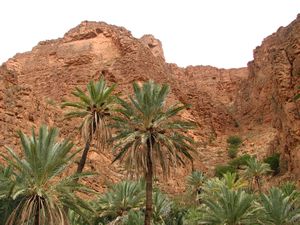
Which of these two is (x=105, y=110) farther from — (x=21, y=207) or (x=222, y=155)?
(x=222, y=155)

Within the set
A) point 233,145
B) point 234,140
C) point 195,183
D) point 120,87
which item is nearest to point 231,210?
point 195,183

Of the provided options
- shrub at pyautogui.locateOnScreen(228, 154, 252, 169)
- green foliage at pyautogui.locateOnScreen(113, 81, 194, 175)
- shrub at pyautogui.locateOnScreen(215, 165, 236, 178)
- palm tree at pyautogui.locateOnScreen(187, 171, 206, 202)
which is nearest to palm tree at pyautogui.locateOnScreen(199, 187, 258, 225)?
green foliage at pyautogui.locateOnScreen(113, 81, 194, 175)

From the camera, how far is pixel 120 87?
58531 millimetres

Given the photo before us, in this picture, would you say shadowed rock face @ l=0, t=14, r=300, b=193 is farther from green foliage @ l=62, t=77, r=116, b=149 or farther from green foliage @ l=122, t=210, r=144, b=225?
green foliage @ l=122, t=210, r=144, b=225

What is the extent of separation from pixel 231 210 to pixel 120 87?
35.3 meters

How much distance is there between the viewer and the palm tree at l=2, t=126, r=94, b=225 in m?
17.0

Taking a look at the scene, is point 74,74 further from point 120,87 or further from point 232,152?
point 232,152

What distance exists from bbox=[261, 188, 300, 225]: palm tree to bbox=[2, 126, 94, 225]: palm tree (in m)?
11.1

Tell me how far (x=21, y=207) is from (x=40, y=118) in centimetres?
2767

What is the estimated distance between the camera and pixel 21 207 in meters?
17.2

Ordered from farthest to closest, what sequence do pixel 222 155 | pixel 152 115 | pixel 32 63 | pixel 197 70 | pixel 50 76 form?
pixel 197 70 < pixel 32 63 < pixel 50 76 < pixel 222 155 < pixel 152 115

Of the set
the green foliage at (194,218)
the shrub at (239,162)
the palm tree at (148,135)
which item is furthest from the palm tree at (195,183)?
the palm tree at (148,135)

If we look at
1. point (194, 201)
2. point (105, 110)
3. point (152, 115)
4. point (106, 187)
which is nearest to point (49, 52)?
point (106, 187)

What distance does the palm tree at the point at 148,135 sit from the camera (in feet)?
68.9
